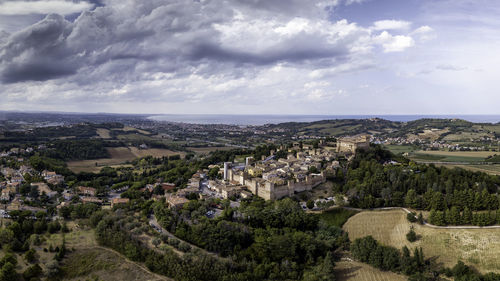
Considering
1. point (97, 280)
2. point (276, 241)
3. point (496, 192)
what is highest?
point (496, 192)

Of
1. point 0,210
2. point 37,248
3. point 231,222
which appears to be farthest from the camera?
point 0,210

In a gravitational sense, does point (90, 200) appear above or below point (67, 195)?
below

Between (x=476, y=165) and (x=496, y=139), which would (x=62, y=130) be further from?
(x=496, y=139)

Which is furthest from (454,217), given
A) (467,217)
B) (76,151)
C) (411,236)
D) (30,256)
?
(76,151)

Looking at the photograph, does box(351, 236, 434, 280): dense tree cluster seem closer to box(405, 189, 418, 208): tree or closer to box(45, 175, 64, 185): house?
box(405, 189, 418, 208): tree

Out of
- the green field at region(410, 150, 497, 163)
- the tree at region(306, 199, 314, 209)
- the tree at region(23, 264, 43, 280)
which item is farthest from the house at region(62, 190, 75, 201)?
the green field at region(410, 150, 497, 163)

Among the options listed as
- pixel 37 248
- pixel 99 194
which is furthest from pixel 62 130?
pixel 37 248

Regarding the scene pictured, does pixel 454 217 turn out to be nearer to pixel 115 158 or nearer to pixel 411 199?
pixel 411 199

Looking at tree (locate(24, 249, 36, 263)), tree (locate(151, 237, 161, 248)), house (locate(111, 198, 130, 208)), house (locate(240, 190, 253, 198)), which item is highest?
house (locate(240, 190, 253, 198))
